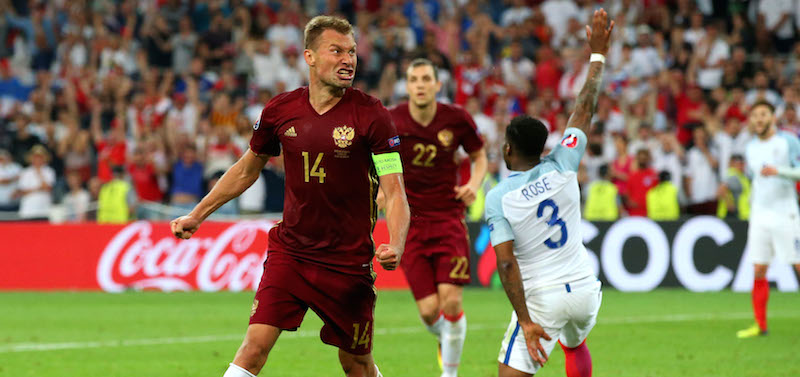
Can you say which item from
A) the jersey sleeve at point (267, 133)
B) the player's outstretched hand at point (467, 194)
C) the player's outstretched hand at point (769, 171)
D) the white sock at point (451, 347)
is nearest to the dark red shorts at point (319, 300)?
the jersey sleeve at point (267, 133)

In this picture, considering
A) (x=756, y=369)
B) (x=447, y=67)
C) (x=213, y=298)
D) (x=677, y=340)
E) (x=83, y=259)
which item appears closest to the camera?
(x=756, y=369)

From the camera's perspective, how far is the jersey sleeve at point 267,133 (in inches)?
254

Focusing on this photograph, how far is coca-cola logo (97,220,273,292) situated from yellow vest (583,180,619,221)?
5419 millimetres

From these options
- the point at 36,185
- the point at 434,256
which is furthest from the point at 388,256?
the point at 36,185

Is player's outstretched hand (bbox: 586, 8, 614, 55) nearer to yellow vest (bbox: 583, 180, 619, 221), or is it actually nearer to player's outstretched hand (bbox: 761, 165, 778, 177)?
player's outstretched hand (bbox: 761, 165, 778, 177)

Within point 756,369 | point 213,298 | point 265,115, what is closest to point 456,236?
point 756,369

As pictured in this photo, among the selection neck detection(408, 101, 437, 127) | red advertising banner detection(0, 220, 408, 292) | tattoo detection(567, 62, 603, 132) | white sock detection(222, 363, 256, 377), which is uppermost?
tattoo detection(567, 62, 603, 132)

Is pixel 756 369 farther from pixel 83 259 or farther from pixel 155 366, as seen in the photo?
pixel 83 259

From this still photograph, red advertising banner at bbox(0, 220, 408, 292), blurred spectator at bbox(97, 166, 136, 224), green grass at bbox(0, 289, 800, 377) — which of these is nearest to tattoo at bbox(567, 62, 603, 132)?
green grass at bbox(0, 289, 800, 377)

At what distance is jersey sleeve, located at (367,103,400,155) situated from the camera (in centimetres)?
625

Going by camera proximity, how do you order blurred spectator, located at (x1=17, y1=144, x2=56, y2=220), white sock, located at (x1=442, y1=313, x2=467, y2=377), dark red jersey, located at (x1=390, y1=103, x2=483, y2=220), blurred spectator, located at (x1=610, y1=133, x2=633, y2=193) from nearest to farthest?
white sock, located at (x1=442, y1=313, x2=467, y2=377)
dark red jersey, located at (x1=390, y1=103, x2=483, y2=220)
blurred spectator, located at (x1=610, y1=133, x2=633, y2=193)
blurred spectator, located at (x1=17, y1=144, x2=56, y2=220)

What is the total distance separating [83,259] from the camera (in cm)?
1972

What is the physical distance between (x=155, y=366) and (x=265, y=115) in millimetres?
4645

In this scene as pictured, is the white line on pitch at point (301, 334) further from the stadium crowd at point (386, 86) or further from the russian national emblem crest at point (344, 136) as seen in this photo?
the russian national emblem crest at point (344, 136)
